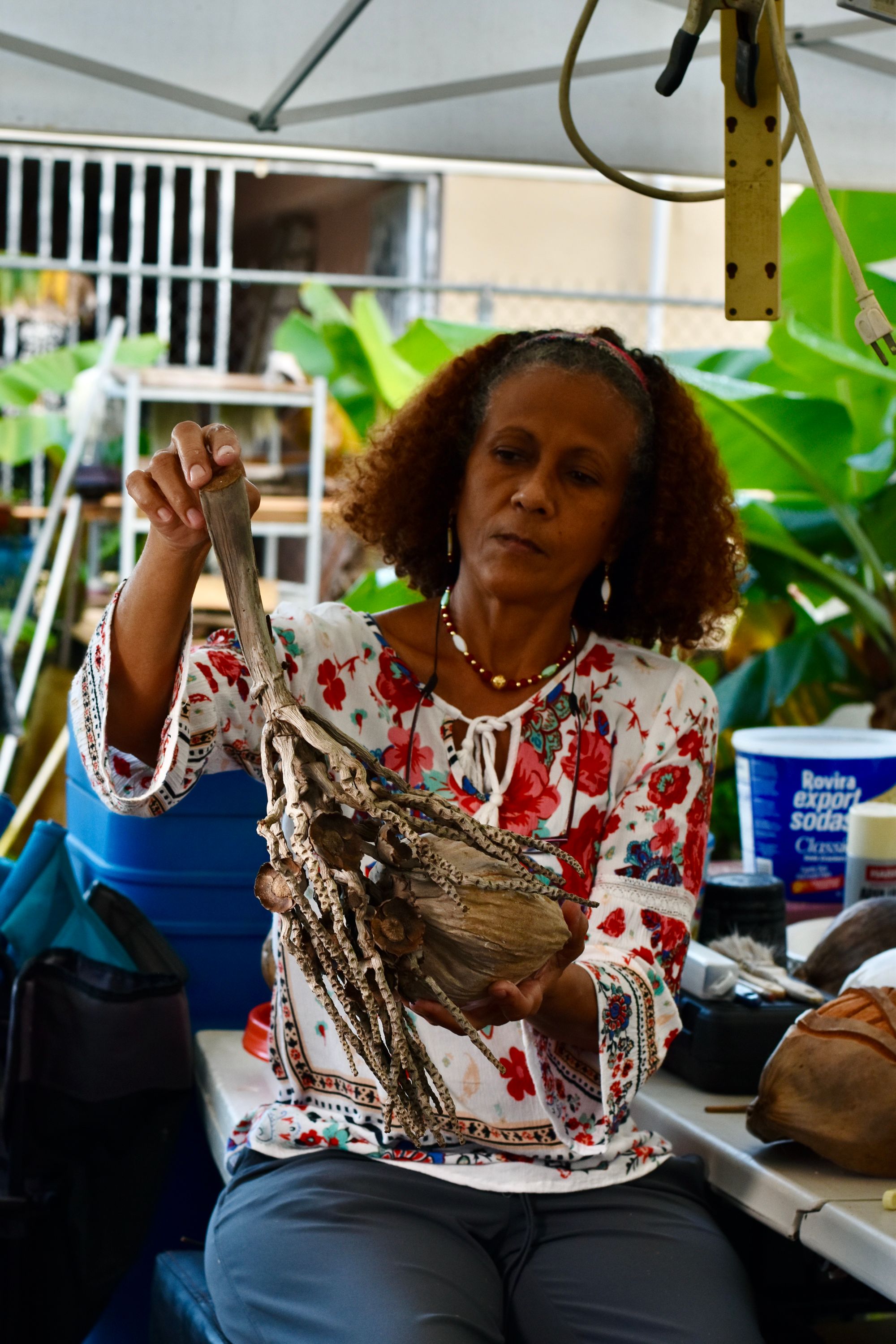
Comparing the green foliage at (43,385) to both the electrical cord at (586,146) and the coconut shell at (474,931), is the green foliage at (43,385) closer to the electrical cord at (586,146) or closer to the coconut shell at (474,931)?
the electrical cord at (586,146)

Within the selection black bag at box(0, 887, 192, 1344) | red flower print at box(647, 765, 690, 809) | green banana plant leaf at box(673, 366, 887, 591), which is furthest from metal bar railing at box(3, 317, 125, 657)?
red flower print at box(647, 765, 690, 809)

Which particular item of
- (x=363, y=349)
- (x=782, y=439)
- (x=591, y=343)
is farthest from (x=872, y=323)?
(x=363, y=349)

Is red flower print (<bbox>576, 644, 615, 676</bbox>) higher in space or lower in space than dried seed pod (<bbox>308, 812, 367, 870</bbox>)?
higher

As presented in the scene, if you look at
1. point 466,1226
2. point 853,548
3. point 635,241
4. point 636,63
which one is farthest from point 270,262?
point 466,1226

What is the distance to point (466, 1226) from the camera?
138 centimetres

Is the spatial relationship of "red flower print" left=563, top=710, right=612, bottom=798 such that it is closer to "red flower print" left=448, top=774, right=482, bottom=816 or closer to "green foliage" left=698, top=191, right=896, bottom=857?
"red flower print" left=448, top=774, right=482, bottom=816

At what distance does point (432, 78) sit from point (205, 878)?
1379mm

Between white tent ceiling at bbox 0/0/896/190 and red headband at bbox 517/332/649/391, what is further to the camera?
white tent ceiling at bbox 0/0/896/190

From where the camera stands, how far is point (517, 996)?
113 cm

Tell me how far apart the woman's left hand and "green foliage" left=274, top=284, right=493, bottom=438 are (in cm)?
256

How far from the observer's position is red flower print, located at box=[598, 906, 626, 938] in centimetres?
146

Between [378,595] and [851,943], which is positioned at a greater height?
[378,595]

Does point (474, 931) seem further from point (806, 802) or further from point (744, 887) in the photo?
point (806, 802)

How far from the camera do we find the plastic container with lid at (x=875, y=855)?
1.87m
